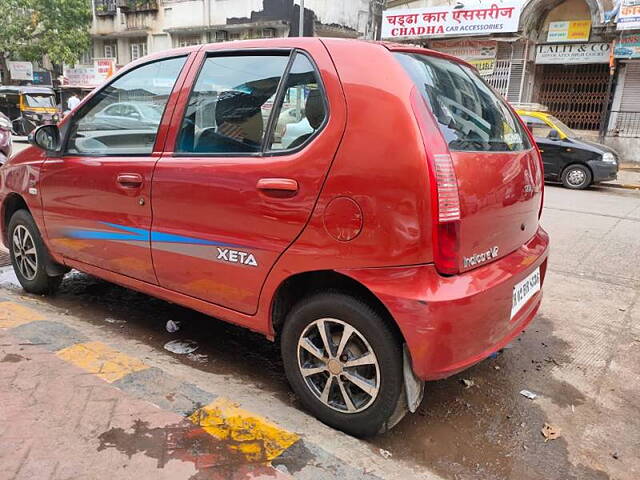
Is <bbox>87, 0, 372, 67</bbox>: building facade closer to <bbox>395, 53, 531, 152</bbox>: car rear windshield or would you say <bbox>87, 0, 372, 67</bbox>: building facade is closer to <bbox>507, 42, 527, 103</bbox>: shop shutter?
<bbox>507, 42, 527, 103</bbox>: shop shutter

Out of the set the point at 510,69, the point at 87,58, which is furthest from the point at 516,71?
the point at 87,58

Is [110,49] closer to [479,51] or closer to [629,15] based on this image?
[479,51]

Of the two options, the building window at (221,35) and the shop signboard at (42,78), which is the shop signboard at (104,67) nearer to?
the shop signboard at (42,78)

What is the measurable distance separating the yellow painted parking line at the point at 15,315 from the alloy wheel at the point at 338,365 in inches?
78.6

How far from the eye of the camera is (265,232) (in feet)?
7.84

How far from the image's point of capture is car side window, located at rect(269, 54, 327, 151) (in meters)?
2.31

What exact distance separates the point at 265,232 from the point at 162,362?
116 centimetres

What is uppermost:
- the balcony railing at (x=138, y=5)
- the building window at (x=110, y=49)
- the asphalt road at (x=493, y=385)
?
the balcony railing at (x=138, y=5)

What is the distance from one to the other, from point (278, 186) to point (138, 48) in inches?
1148

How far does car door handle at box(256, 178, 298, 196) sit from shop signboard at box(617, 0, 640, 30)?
15.7 metres

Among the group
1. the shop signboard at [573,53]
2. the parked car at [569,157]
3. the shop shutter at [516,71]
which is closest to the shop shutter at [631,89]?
the shop signboard at [573,53]

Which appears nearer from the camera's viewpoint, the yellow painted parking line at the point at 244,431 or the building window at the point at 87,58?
the yellow painted parking line at the point at 244,431

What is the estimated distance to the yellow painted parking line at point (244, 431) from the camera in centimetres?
216

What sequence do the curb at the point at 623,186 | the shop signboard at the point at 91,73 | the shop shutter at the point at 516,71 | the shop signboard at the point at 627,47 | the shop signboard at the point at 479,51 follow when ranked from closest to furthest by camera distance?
1. the curb at the point at 623,186
2. the shop signboard at the point at 627,47
3. the shop shutter at the point at 516,71
4. the shop signboard at the point at 479,51
5. the shop signboard at the point at 91,73
